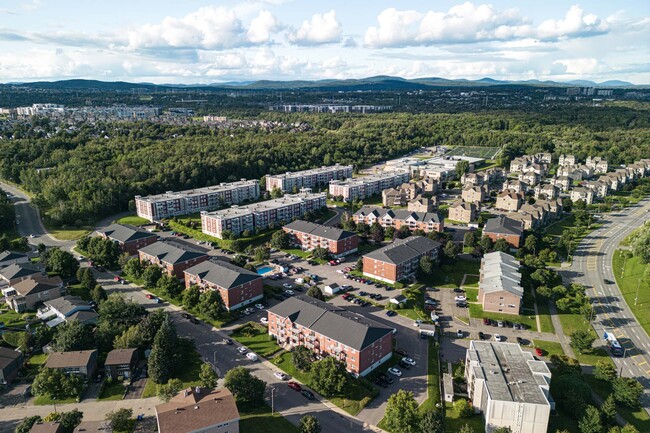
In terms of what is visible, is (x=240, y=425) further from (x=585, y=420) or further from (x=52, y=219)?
(x=52, y=219)

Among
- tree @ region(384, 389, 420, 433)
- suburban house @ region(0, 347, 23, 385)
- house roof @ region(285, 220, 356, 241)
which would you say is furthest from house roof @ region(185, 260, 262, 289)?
tree @ region(384, 389, 420, 433)

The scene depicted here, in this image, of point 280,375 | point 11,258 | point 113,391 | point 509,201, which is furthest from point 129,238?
point 509,201

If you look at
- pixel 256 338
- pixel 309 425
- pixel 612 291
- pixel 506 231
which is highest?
pixel 506 231

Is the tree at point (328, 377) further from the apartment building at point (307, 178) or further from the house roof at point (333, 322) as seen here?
the apartment building at point (307, 178)

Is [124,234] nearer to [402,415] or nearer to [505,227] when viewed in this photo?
[402,415]

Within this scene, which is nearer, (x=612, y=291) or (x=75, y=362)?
(x=75, y=362)

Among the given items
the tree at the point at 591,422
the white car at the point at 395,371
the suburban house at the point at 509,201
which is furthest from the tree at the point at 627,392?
the suburban house at the point at 509,201
